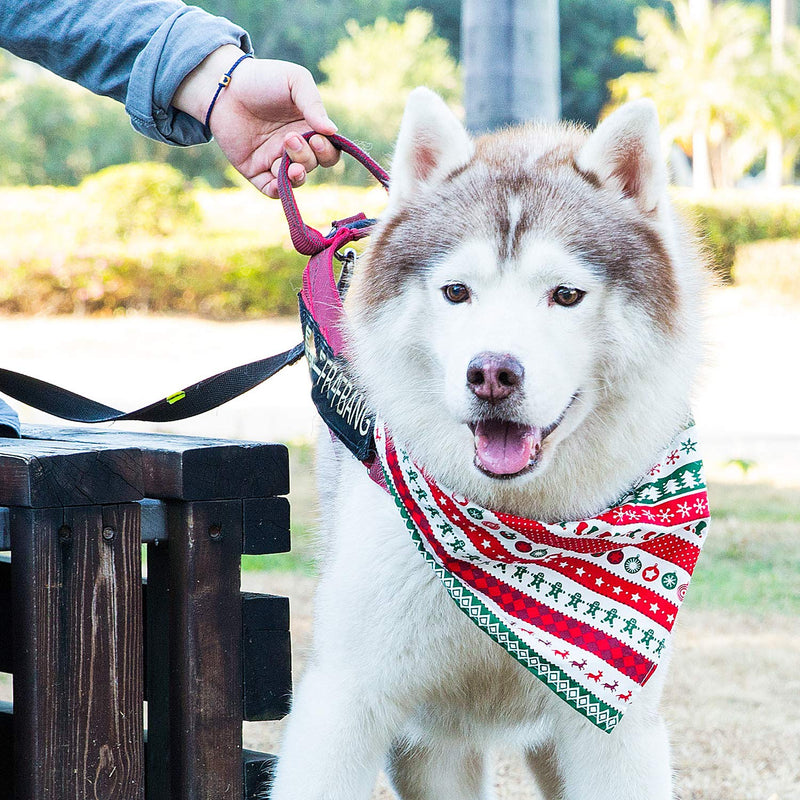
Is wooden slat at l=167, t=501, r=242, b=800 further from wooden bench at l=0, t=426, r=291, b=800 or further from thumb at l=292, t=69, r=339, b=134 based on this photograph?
thumb at l=292, t=69, r=339, b=134

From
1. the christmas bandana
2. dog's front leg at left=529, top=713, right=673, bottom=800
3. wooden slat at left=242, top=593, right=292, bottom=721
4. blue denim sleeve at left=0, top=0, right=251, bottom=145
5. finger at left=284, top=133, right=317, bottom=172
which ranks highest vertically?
blue denim sleeve at left=0, top=0, right=251, bottom=145

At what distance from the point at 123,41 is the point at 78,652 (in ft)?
4.91

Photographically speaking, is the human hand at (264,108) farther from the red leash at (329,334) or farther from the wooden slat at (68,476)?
the wooden slat at (68,476)

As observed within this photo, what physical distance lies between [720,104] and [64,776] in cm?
2837

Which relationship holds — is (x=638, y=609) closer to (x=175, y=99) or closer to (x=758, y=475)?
(x=175, y=99)

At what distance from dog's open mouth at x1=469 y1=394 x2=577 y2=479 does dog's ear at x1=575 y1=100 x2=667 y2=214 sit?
1.66 ft

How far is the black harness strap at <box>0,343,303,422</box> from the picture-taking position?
2797 mm

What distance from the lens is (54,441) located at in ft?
7.63

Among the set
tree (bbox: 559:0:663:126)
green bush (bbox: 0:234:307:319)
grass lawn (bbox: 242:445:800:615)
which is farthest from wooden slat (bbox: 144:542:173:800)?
tree (bbox: 559:0:663:126)

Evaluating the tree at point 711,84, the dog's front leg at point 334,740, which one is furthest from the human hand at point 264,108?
the tree at point 711,84

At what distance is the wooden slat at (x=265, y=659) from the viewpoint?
2.44 m

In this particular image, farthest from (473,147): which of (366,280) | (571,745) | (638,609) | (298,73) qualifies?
(571,745)

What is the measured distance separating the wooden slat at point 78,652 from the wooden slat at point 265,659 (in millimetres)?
358

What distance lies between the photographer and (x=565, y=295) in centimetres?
205
